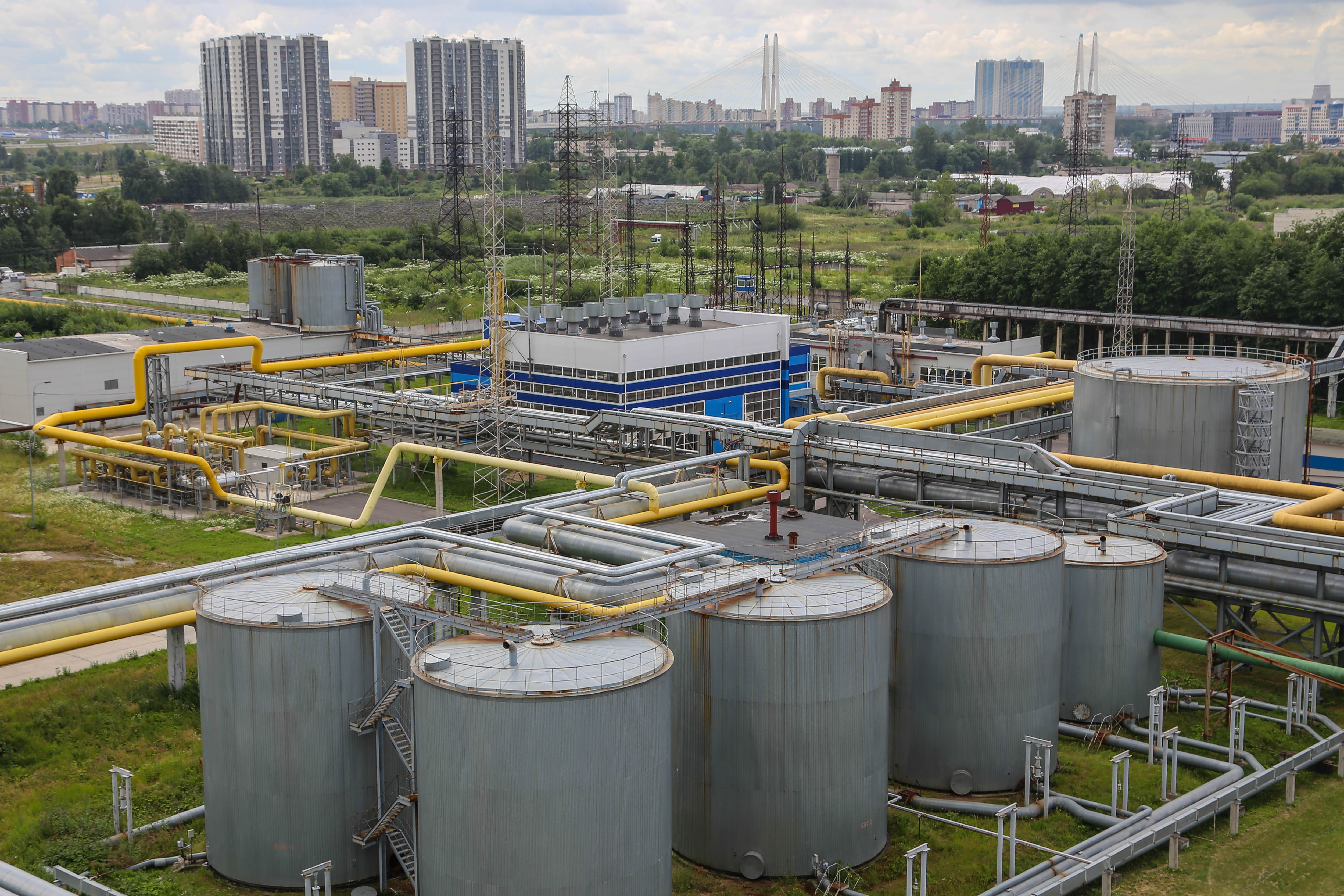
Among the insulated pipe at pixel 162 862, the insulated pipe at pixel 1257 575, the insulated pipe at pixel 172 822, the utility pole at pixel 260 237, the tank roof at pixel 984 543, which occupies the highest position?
the utility pole at pixel 260 237

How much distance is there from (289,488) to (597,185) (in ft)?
132

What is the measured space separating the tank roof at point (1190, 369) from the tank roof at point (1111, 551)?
385 inches

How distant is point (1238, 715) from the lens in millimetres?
25000

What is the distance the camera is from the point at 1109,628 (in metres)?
26.7

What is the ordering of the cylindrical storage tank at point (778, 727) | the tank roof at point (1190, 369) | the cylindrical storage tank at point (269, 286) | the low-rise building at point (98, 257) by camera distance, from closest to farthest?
the cylindrical storage tank at point (778, 727) < the tank roof at point (1190, 369) < the cylindrical storage tank at point (269, 286) < the low-rise building at point (98, 257)

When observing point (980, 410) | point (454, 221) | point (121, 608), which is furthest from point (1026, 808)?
point (454, 221)

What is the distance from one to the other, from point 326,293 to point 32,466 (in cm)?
2169

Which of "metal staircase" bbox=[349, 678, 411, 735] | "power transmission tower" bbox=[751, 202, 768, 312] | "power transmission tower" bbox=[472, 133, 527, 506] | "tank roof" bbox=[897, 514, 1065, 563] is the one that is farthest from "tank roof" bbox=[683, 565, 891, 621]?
"power transmission tower" bbox=[751, 202, 768, 312]

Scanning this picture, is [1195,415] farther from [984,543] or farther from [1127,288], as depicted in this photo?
[1127,288]

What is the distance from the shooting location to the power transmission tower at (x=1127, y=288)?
60000 millimetres

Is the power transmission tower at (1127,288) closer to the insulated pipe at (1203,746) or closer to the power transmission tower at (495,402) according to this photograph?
the power transmission tower at (495,402)

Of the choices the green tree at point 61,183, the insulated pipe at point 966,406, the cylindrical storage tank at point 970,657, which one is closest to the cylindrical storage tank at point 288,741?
the cylindrical storage tank at point 970,657

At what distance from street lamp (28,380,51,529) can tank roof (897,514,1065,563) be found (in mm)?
29619

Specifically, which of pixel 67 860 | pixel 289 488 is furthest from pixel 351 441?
pixel 67 860
